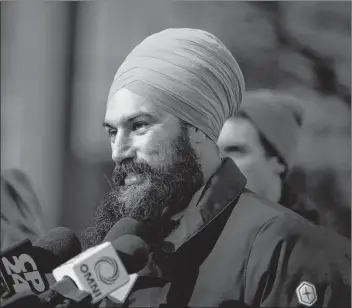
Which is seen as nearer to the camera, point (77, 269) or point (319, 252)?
point (77, 269)

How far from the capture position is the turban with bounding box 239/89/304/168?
2221mm

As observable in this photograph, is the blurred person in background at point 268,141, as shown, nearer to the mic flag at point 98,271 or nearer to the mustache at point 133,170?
the mustache at point 133,170

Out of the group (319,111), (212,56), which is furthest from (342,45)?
(212,56)

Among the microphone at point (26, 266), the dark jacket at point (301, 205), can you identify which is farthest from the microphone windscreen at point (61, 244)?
the dark jacket at point (301, 205)

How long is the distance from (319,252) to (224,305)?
31 cm

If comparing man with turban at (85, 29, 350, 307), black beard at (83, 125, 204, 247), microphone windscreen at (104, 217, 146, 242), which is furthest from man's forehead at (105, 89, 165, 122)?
microphone windscreen at (104, 217, 146, 242)

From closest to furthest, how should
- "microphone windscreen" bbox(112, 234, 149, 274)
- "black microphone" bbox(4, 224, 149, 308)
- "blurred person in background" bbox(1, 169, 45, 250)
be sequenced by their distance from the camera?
"black microphone" bbox(4, 224, 149, 308) < "microphone windscreen" bbox(112, 234, 149, 274) < "blurred person in background" bbox(1, 169, 45, 250)

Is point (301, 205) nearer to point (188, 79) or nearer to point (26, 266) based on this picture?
point (188, 79)

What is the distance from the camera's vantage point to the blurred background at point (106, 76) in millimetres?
2197

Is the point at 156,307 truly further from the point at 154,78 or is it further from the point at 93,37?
the point at 93,37

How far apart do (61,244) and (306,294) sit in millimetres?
662

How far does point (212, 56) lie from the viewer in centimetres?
198

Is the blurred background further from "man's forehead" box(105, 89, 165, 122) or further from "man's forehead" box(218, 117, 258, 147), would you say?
"man's forehead" box(105, 89, 165, 122)

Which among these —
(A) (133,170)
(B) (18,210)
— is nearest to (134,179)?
(A) (133,170)
